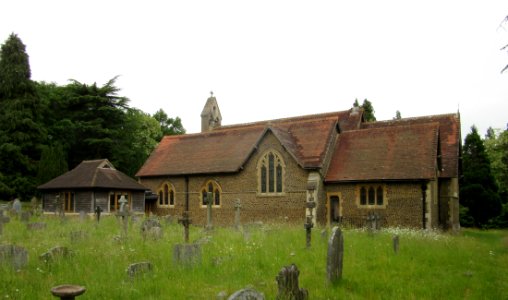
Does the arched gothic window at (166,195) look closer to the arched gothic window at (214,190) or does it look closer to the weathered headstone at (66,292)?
the arched gothic window at (214,190)

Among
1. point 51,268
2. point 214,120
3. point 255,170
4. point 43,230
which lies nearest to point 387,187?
point 255,170

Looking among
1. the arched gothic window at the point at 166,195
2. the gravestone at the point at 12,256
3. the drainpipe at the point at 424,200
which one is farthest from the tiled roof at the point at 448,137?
the gravestone at the point at 12,256

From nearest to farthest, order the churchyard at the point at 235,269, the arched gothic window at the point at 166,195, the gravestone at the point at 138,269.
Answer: the churchyard at the point at 235,269 → the gravestone at the point at 138,269 → the arched gothic window at the point at 166,195

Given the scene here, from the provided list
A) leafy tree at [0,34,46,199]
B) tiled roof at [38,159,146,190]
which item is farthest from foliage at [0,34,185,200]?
tiled roof at [38,159,146,190]

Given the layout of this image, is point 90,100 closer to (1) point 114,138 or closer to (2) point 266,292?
(1) point 114,138

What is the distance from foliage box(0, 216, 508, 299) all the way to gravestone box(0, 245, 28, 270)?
319 millimetres

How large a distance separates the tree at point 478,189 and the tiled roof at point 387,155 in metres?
15.6

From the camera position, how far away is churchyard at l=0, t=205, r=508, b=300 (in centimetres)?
934

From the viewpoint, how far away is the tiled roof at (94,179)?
31.0m

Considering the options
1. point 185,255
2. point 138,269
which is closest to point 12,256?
point 138,269

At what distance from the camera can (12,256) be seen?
1073 centimetres

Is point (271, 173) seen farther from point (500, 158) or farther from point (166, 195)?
point (500, 158)

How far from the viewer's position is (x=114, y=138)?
159ft

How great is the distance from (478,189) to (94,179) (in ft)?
105
